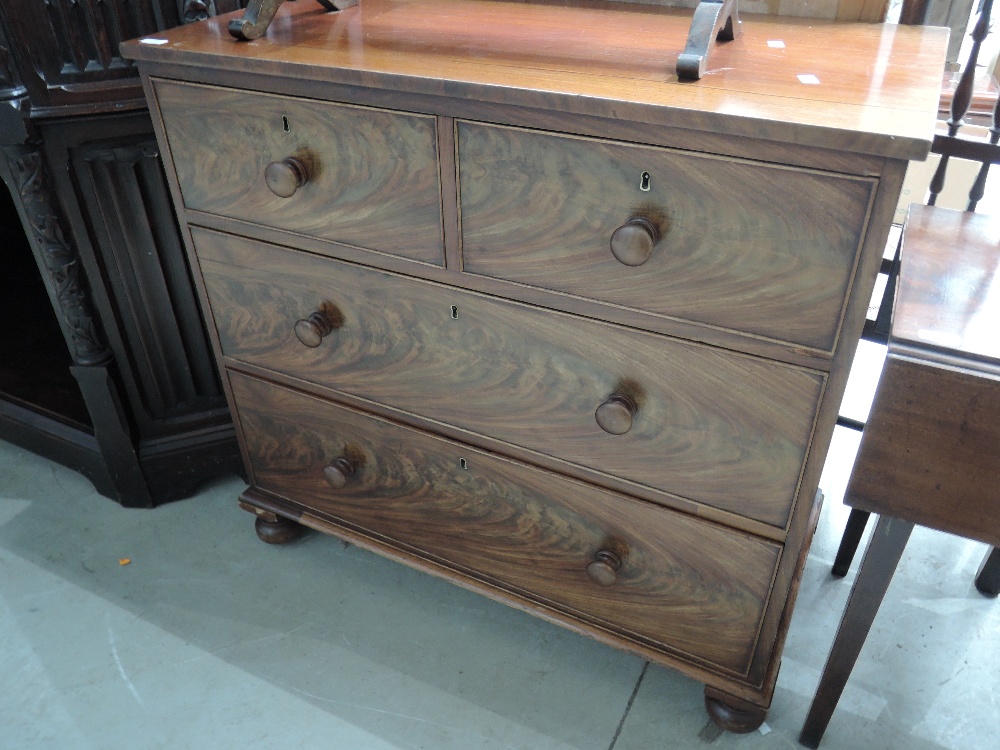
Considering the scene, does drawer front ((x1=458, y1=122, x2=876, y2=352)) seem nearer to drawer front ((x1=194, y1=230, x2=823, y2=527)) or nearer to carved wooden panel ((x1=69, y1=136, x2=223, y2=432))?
drawer front ((x1=194, y1=230, x2=823, y2=527))

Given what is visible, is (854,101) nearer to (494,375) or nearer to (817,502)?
(494,375)

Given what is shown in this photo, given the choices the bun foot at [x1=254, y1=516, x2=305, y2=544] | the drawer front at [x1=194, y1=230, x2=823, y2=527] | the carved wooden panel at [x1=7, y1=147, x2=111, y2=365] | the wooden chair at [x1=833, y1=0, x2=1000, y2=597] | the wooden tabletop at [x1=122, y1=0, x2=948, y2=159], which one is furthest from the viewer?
the bun foot at [x1=254, y1=516, x2=305, y2=544]

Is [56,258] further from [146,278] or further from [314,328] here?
[314,328]

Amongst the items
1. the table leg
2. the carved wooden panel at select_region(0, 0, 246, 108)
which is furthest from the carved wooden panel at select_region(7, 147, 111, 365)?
the table leg

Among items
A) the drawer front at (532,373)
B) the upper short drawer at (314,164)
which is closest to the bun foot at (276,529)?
the drawer front at (532,373)

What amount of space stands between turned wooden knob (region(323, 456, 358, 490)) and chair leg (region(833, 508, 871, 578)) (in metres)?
0.88

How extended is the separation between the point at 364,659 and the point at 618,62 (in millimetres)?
1034

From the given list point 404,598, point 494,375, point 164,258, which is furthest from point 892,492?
point 164,258

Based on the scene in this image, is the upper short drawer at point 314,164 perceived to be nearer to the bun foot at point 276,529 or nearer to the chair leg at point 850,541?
the bun foot at point 276,529

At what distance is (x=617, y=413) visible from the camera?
1020 millimetres

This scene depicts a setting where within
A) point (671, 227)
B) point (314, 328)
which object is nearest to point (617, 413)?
point (671, 227)

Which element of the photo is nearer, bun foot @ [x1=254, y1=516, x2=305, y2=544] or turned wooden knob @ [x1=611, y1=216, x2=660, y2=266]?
turned wooden knob @ [x1=611, y1=216, x2=660, y2=266]

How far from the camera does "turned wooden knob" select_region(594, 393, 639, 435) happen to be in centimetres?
102

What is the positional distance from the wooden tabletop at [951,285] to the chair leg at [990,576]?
649 mm
